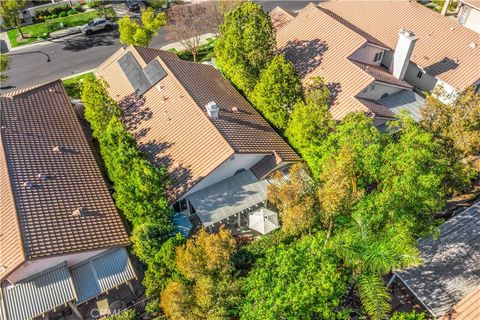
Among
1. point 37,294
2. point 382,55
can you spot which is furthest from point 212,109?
point 382,55

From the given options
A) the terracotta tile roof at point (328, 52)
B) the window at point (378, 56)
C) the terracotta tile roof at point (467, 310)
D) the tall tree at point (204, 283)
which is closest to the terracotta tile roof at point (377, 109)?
the terracotta tile roof at point (328, 52)

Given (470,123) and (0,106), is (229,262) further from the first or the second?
(0,106)

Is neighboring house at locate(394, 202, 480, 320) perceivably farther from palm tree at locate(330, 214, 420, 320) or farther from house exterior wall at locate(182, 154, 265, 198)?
house exterior wall at locate(182, 154, 265, 198)

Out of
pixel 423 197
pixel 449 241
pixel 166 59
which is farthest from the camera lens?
pixel 166 59

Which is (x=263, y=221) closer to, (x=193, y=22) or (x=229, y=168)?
(x=229, y=168)

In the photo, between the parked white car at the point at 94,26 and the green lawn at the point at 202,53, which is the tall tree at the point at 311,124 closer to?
the green lawn at the point at 202,53

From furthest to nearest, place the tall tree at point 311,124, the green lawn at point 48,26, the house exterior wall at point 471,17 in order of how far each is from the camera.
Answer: the green lawn at point 48,26 < the house exterior wall at point 471,17 < the tall tree at point 311,124

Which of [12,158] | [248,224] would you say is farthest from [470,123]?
[12,158]
